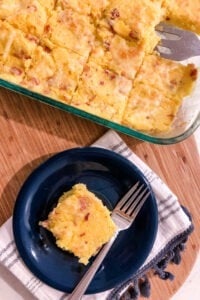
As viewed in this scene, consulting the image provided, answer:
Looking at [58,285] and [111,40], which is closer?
[58,285]

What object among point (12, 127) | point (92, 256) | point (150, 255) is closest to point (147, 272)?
point (150, 255)

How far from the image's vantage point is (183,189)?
2260mm

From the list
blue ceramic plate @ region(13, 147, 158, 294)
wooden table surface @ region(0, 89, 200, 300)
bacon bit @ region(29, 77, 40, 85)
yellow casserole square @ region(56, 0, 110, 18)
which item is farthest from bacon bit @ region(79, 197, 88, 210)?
yellow casserole square @ region(56, 0, 110, 18)

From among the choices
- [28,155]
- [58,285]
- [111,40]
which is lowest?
[58,285]

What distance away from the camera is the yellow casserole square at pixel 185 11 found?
2219 mm

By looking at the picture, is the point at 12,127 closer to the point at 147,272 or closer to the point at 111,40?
the point at 111,40

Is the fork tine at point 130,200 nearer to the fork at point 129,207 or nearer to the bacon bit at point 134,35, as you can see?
the fork at point 129,207

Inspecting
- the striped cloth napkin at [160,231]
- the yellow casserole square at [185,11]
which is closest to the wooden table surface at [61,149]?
the striped cloth napkin at [160,231]

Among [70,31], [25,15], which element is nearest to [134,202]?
[70,31]

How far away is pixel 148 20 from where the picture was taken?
2.20 metres

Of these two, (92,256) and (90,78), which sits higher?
(90,78)

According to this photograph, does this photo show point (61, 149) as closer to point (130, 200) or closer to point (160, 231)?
point (130, 200)

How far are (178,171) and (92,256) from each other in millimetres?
434

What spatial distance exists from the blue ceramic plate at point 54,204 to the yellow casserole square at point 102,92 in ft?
0.42
